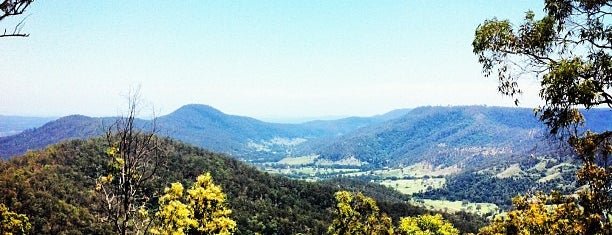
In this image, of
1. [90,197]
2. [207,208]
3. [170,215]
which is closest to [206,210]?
[207,208]

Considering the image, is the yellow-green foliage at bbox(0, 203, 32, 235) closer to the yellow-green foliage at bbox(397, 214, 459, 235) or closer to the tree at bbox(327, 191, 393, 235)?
the tree at bbox(327, 191, 393, 235)

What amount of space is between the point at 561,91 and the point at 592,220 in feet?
22.9

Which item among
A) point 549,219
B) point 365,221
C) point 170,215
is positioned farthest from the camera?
point 365,221

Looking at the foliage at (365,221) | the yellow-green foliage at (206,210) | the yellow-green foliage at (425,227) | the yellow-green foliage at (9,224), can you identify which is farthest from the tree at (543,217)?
the yellow-green foliage at (9,224)

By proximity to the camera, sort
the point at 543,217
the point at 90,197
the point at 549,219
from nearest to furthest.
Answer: the point at 549,219 < the point at 543,217 < the point at 90,197

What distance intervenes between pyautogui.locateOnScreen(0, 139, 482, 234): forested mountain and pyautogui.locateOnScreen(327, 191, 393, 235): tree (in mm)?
75182

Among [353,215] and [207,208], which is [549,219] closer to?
[353,215]

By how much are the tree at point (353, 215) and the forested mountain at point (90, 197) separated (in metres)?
75.2

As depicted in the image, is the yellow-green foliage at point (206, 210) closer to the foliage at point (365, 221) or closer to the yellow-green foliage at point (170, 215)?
the yellow-green foliage at point (170, 215)

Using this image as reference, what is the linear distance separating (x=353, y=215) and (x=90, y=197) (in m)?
77.6

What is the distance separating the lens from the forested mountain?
381 ft

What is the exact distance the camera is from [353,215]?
104 feet

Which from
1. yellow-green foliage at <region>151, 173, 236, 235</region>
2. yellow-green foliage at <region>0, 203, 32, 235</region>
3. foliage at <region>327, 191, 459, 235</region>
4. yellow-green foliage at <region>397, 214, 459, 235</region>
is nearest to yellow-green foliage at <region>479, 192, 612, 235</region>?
yellow-green foliage at <region>397, 214, 459, 235</region>

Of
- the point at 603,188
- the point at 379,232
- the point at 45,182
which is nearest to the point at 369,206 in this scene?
the point at 379,232
